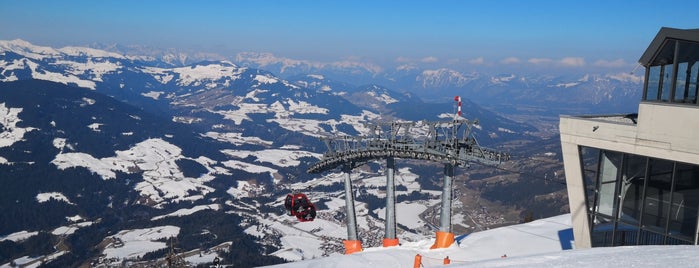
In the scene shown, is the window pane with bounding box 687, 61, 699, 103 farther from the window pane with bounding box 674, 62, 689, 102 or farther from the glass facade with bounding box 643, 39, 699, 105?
the window pane with bounding box 674, 62, 689, 102

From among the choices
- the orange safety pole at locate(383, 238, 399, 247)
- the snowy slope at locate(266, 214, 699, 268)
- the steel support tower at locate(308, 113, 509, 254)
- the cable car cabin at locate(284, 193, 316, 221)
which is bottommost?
the orange safety pole at locate(383, 238, 399, 247)

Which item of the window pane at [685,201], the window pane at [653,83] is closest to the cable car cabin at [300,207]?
the window pane at [653,83]

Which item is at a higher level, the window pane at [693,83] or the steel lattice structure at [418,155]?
the window pane at [693,83]

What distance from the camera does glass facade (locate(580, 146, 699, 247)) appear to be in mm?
24969

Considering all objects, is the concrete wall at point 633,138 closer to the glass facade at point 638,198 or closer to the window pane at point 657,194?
the glass facade at point 638,198

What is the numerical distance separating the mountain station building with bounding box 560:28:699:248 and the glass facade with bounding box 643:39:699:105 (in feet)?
0.13

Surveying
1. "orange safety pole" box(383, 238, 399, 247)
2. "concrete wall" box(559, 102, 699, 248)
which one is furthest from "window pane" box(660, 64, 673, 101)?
"orange safety pole" box(383, 238, 399, 247)

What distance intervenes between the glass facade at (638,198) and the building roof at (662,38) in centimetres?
498

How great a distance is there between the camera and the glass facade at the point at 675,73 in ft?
81.0

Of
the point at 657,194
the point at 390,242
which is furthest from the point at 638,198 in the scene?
the point at 390,242

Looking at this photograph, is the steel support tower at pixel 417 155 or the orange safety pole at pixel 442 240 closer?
the orange safety pole at pixel 442 240

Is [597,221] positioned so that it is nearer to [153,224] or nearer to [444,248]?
[444,248]

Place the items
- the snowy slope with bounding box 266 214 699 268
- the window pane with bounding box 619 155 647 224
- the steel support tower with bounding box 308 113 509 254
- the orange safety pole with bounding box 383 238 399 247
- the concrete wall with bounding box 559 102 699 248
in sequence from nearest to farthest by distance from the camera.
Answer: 1. the concrete wall with bounding box 559 102 699 248
2. the window pane with bounding box 619 155 647 224
3. the snowy slope with bounding box 266 214 699 268
4. the steel support tower with bounding box 308 113 509 254
5. the orange safety pole with bounding box 383 238 399 247

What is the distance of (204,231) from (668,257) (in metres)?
187
